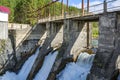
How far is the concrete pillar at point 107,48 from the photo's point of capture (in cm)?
1359

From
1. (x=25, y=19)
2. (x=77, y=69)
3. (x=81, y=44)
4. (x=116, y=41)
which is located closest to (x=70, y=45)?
(x=81, y=44)

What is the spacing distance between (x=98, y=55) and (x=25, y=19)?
34682 mm

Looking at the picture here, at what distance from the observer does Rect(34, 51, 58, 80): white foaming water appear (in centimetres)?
2106

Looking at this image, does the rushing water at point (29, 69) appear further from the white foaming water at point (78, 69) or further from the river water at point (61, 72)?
the white foaming water at point (78, 69)

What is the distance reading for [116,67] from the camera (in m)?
13.1

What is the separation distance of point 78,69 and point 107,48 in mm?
3292

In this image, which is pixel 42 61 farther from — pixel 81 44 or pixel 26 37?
pixel 26 37

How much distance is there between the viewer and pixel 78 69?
55.4 ft

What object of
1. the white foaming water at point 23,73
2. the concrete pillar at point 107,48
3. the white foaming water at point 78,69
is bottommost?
the white foaming water at point 23,73

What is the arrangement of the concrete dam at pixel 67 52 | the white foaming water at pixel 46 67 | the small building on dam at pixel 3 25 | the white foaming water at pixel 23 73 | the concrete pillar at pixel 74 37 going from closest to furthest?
the concrete dam at pixel 67 52 < the concrete pillar at pixel 74 37 < the white foaming water at pixel 46 67 < the white foaming water at pixel 23 73 < the small building on dam at pixel 3 25

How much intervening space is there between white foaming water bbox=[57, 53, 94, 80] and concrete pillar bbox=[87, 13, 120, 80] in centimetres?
146

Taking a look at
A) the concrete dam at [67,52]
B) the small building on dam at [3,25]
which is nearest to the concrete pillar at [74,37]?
the concrete dam at [67,52]

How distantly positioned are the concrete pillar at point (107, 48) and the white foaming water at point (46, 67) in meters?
7.12

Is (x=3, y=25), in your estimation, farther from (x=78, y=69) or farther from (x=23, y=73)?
(x=78, y=69)
